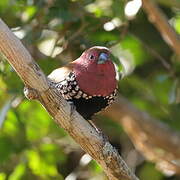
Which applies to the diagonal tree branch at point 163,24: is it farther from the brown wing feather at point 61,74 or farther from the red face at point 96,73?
the brown wing feather at point 61,74

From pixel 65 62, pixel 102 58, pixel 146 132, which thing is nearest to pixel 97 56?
pixel 102 58

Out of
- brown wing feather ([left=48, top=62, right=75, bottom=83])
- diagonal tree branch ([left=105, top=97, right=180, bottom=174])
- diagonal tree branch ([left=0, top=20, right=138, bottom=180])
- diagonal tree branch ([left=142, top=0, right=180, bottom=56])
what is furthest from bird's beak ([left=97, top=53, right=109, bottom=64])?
diagonal tree branch ([left=105, top=97, right=180, bottom=174])

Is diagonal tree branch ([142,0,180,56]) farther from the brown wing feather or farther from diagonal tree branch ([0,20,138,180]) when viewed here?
diagonal tree branch ([0,20,138,180])

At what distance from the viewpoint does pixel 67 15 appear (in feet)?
16.0

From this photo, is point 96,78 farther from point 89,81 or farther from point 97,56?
point 97,56

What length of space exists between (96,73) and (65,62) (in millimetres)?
1170

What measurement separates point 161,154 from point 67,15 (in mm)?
1587

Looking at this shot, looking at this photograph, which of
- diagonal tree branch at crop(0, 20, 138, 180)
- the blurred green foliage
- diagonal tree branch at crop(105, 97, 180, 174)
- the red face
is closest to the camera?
diagonal tree branch at crop(0, 20, 138, 180)

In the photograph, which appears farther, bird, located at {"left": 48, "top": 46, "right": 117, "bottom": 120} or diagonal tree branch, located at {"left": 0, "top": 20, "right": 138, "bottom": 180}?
bird, located at {"left": 48, "top": 46, "right": 117, "bottom": 120}

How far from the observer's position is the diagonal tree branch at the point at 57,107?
11.2ft

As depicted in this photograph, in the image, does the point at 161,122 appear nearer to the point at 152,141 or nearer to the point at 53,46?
the point at 152,141

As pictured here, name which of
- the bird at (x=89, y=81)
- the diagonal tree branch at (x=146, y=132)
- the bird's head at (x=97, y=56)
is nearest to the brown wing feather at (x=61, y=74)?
the bird at (x=89, y=81)

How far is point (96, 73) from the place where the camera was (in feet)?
13.9

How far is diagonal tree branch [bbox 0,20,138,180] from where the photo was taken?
3404 mm
